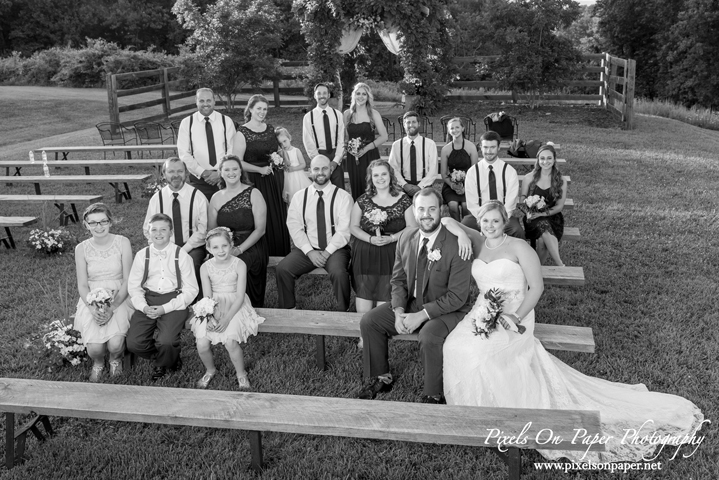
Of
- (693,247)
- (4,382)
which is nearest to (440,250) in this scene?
(4,382)

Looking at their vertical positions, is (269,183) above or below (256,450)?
above

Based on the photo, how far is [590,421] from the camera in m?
3.76

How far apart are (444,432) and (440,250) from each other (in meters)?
1.63

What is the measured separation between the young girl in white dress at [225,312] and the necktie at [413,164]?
3389mm

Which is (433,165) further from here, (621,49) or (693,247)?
(621,49)

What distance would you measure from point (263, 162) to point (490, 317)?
3.93m

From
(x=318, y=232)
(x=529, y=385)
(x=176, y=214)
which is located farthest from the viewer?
(x=318, y=232)

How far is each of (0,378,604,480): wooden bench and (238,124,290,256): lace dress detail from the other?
336 cm

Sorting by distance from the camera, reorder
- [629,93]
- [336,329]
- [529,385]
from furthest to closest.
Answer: [629,93]
[336,329]
[529,385]

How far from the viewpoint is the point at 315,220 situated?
249 inches

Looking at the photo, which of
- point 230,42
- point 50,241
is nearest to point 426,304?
point 50,241

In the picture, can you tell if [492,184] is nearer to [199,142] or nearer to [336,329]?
[336,329]

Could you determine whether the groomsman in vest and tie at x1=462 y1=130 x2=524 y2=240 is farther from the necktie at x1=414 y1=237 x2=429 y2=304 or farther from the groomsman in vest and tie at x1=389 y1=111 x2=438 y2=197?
the necktie at x1=414 y1=237 x2=429 y2=304

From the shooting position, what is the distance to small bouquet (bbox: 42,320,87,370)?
17.5ft
